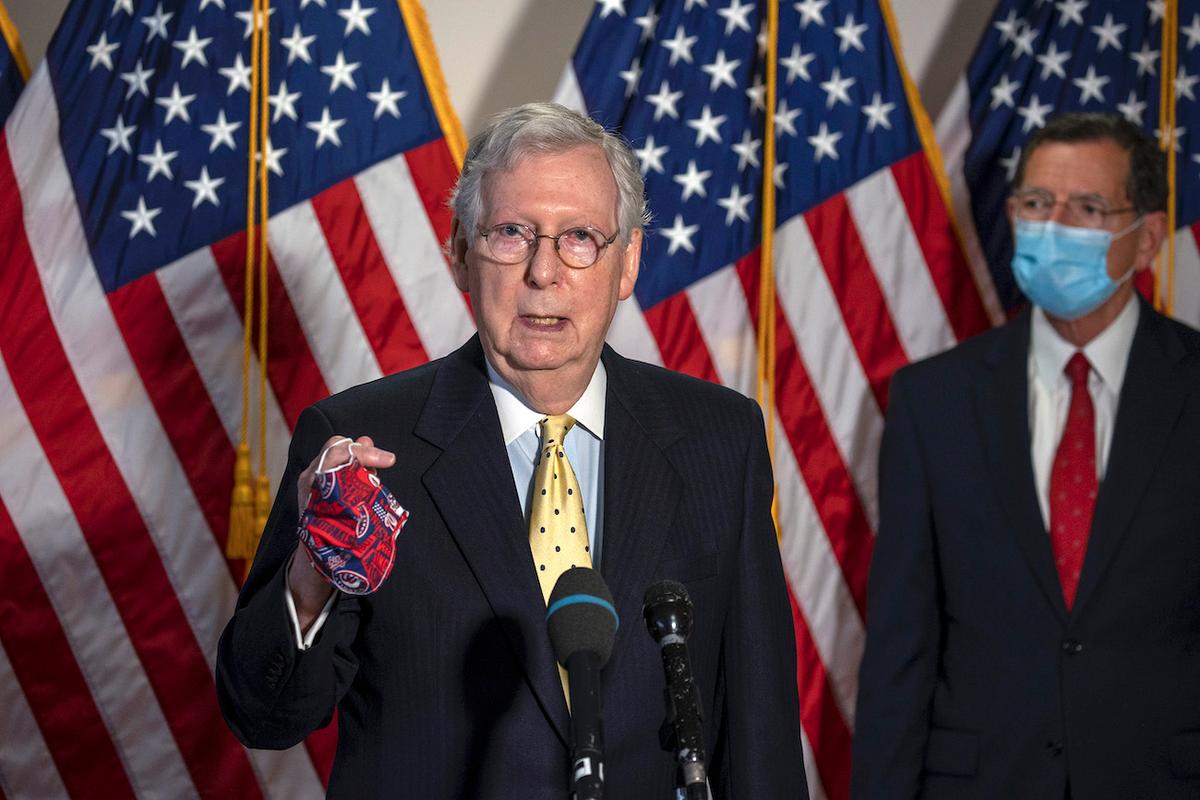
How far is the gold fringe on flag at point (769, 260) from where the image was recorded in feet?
11.2

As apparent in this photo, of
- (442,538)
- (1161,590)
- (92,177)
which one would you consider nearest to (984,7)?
(1161,590)

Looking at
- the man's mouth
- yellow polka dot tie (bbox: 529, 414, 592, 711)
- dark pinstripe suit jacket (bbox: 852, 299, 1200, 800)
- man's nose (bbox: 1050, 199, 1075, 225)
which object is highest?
man's nose (bbox: 1050, 199, 1075, 225)

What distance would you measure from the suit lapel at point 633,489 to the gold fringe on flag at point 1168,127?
2.07m

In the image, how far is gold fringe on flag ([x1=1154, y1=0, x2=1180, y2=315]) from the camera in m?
3.51

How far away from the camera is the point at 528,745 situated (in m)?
1.65

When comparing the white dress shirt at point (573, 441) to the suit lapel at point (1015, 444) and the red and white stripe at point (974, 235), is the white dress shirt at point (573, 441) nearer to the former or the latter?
the suit lapel at point (1015, 444)

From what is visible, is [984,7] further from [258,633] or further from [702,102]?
[258,633]

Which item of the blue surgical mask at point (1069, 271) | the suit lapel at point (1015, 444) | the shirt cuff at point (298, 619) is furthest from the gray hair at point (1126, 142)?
the shirt cuff at point (298, 619)

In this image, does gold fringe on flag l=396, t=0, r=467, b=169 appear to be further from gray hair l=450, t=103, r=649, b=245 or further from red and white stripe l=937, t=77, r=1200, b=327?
gray hair l=450, t=103, r=649, b=245

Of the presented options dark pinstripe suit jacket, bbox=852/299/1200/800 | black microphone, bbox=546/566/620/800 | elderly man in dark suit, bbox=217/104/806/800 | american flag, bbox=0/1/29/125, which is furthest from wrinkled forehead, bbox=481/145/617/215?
american flag, bbox=0/1/29/125

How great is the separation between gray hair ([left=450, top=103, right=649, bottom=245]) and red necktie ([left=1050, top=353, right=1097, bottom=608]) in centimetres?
142

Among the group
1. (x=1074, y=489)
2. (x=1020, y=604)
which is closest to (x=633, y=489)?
(x=1020, y=604)

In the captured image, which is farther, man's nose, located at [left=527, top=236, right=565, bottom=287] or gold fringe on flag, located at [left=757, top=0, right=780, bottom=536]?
gold fringe on flag, located at [left=757, top=0, right=780, bottom=536]

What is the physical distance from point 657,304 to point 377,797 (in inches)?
75.6
